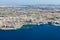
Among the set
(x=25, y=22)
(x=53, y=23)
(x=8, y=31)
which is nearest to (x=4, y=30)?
(x=8, y=31)

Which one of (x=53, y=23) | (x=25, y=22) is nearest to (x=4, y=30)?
(x=25, y=22)

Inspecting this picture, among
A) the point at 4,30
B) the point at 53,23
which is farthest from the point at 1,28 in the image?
the point at 53,23

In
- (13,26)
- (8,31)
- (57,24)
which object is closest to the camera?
(8,31)

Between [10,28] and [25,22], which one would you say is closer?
[10,28]

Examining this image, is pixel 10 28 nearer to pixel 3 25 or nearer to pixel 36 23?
pixel 3 25

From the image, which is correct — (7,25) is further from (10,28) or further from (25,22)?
(25,22)

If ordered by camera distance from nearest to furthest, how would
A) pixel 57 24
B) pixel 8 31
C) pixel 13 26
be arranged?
1. pixel 8 31
2. pixel 13 26
3. pixel 57 24

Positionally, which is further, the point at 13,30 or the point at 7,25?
the point at 7,25

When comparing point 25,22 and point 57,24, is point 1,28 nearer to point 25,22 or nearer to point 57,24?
point 25,22
